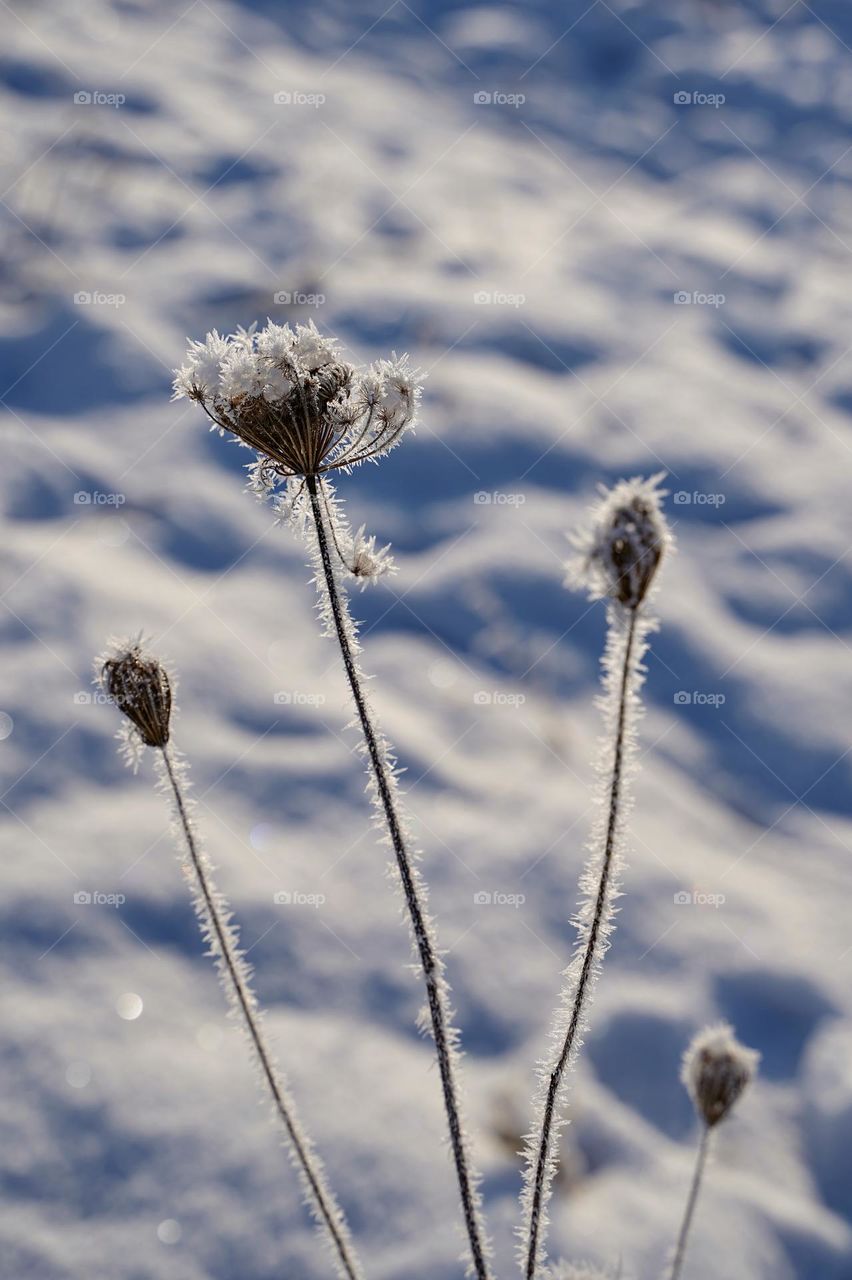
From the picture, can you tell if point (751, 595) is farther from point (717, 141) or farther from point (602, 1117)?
point (717, 141)
